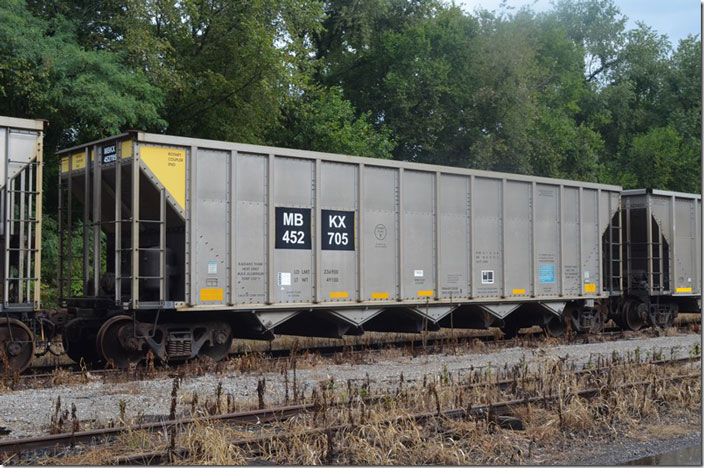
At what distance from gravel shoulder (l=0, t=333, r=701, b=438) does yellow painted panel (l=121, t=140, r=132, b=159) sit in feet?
11.4

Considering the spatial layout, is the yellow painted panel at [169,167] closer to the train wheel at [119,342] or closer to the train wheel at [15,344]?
the train wheel at [119,342]

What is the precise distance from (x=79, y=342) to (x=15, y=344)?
2.02m

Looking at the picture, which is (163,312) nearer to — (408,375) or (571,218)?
(408,375)

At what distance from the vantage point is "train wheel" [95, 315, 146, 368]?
11.7m

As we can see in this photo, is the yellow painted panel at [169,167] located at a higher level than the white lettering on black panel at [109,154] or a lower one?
lower

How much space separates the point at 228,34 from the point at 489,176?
10.9 m

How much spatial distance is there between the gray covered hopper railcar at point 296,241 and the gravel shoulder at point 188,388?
1419 millimetres

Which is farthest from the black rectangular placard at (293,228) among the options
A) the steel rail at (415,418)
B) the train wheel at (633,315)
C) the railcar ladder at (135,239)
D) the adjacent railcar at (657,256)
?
the train wheel at (633,315)

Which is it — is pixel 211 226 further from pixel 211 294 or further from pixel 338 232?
pixel 338 232

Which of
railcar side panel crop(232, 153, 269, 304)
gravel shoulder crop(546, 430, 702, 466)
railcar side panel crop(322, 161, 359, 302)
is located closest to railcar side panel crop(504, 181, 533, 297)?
railcar side panel crop(322, 161, 359, 302)

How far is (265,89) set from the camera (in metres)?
22.5

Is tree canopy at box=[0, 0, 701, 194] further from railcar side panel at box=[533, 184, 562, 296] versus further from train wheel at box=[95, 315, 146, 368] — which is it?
railcar side panel at box=[533, 184, 562, 296]

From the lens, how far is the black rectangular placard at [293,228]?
13.2 meters

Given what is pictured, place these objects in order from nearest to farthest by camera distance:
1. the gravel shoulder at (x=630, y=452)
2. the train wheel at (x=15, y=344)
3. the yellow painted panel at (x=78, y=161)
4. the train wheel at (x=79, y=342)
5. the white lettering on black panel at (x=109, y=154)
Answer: the gravel shoulder at (x=630, y=452) < the train wheel at (x=15, y=344) < the white lettering on black panel at (x=109, y=154) < the train wheel at (x=79, y=342) < the yellow painted panel at (x=78, y=161)
